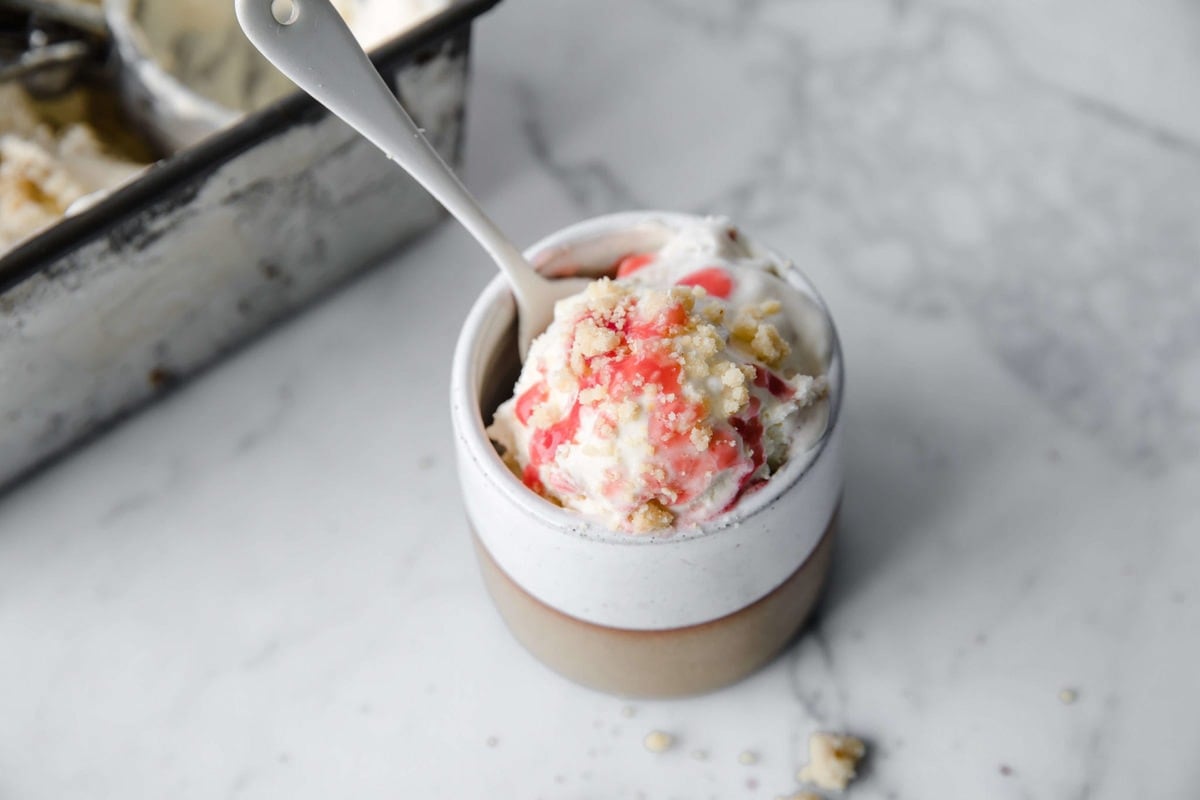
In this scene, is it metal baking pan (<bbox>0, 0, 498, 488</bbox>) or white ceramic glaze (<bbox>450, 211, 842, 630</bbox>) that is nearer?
white ceramic glaze (<bbox>450, 211, 842, 630</bbox>)

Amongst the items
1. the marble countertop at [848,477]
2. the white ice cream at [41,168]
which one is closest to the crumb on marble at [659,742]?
the marble countertop at [848,477]

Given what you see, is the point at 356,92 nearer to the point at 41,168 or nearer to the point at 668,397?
the point at 668,397

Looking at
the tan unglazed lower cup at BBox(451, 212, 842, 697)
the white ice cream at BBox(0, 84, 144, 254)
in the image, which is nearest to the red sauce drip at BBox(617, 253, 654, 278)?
the tan unglazed lower cup at BBox(451, 212, 842, 697)

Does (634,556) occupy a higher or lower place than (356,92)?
lower

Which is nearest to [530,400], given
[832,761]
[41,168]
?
[832,761]

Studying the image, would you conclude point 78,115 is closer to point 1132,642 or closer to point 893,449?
point 893,449

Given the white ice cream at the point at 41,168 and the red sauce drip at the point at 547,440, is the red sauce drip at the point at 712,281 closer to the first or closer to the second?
the red sauce drip at the point at 547,440

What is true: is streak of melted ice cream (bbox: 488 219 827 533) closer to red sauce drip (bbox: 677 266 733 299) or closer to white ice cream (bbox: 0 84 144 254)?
red sauce drip (bbox: 677 266 733 299)
